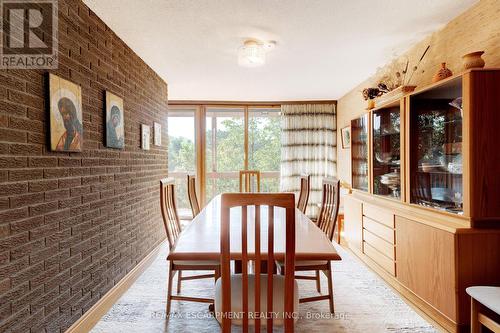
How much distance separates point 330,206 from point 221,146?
3426mm

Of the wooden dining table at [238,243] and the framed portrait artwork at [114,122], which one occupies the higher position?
the framed portrait artwork at [114,122]

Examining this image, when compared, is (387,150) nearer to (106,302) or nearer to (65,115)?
(65,115)

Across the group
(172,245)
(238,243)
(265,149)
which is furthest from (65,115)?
(265,149)

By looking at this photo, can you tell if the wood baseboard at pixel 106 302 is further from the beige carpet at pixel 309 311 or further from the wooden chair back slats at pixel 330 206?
the wooden chair back slats at pixel 330 206

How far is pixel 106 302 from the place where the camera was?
2379 millimetres

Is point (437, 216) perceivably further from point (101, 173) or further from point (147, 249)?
point (147, 249)

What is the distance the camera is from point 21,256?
1540 mm

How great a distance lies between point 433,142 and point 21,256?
2.93 m

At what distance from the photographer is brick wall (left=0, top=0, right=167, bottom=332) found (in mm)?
1497

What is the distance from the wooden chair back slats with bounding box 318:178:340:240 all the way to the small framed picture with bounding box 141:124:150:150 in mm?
2097

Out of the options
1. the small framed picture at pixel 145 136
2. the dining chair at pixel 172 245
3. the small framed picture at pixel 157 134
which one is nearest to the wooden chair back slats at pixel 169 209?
the dining chair at pixel 172 245

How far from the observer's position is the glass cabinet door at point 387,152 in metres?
2.77

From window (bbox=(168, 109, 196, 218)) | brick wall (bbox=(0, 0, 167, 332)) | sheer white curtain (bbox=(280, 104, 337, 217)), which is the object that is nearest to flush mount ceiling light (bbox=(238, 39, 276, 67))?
brick wall (bbox=(0, 0, 167, 332))

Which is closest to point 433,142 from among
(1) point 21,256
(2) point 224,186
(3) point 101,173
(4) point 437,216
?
(4) point 437,216
